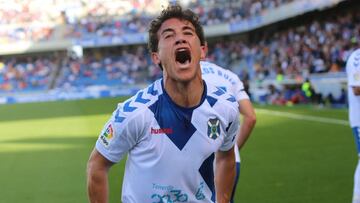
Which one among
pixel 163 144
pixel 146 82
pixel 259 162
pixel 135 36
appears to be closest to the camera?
pixel 163 144

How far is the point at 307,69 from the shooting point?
97.5 ft

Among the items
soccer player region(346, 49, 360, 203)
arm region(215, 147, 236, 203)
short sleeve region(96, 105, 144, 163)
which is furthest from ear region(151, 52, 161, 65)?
soccer player region(346, 49, 360, 203)

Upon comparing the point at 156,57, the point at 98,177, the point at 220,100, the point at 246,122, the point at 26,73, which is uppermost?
the point at 156,57

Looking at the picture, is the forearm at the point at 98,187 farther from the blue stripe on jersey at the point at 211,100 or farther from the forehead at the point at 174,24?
the forehead at the point at 174,24

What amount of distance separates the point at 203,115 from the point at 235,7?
4805 centimetres

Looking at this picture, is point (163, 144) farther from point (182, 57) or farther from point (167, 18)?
point (167, 18)

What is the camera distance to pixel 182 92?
3.33 metres

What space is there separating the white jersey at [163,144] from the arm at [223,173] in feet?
1.08

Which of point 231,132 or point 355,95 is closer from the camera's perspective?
point 231,132

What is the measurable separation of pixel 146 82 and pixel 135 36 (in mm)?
5344

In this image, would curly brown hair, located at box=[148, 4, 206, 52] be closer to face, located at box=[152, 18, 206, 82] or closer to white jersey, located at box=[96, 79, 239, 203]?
face, located at box=[152, 18, 206, 82]

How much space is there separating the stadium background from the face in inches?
221

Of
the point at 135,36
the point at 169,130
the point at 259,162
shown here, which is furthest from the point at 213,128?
the point at 135,36

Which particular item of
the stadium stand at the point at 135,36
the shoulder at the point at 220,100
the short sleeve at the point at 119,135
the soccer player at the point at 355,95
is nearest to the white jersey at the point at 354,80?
the soccer player at the point at 355,95
